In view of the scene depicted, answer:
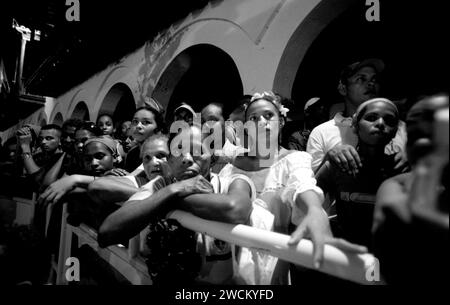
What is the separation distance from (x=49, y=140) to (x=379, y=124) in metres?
3.66

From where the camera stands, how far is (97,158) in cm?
250

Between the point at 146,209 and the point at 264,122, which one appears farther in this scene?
the point at 264,122

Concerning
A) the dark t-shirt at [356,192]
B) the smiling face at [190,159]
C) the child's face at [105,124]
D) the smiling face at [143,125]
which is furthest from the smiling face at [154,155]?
the child's face at [105,124]

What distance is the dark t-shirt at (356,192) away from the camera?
153cm

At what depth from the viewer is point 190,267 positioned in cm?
124

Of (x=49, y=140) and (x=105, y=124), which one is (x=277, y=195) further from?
(x=105, y=124)

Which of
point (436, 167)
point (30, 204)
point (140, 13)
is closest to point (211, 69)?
point (140, 13)

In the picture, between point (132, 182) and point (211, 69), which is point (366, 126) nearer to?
point (132, 182)

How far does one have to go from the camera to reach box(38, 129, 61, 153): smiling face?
149 inches

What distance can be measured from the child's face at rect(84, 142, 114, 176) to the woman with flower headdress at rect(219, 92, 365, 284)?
1116 mm

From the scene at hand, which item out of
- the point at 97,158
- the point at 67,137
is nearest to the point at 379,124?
the point at 97,158

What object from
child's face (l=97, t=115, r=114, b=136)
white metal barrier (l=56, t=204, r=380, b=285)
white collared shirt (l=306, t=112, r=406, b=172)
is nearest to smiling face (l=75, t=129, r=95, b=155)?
child's face (l=97, t=115, r=114, b=136)

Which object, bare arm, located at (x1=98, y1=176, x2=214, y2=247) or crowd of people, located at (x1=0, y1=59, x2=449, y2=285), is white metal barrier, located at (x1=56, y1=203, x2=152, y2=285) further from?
bare arm, located at (x1=98, y1=176, x2=214, y2=247)
